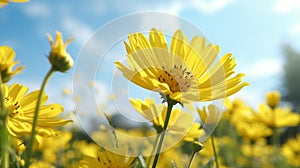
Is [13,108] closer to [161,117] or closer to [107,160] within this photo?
[107,160]

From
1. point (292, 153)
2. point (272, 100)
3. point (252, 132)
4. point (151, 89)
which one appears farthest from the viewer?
point (292, 153)

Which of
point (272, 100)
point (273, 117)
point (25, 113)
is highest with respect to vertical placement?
point (25, 113)

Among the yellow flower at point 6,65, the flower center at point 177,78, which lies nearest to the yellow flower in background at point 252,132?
the flower center at point 177,78

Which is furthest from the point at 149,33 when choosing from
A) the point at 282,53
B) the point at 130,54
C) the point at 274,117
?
the point at 282,53

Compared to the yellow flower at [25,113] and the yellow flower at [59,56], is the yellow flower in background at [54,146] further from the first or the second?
the yellow flower at [59,56]

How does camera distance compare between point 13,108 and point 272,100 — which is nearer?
point 13,108

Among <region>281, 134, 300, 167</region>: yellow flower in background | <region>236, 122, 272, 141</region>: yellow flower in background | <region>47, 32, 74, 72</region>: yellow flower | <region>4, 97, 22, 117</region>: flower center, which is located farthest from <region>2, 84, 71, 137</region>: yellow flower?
<region>281, 134, 300, 167</region>: yellow flower in background

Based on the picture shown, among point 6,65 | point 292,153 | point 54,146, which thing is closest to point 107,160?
point 6,65

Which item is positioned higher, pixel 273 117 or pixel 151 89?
pixel 151 89
